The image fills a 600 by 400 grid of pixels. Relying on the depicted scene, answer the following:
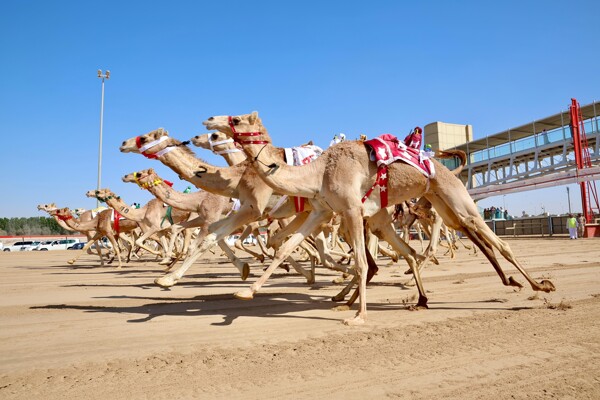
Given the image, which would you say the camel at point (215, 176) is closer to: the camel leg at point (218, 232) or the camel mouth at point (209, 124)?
the camel leg at point (218, 232)

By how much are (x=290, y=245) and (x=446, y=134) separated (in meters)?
58.1

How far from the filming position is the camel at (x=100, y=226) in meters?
20.0

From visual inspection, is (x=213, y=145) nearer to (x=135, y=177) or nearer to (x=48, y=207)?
(x=135, y=177)

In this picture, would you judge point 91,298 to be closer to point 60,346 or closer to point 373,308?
point 60,346

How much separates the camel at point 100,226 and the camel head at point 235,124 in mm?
13175

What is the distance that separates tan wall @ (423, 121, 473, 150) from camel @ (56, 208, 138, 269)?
45.5 metres

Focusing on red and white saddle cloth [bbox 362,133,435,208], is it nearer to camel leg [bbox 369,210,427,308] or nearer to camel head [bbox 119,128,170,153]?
camel leg [bbox 369,210,427,308]

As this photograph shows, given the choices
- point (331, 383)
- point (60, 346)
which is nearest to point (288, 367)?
point (331, 383)

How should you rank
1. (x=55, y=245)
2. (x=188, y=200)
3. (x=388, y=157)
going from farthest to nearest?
(x=55, y=245) < (x=188, y=200) < (x=388, y=157)

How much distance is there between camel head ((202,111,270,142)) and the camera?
23.4 ft

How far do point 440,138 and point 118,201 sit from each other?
48.0 m

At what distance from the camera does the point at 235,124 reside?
23.4ft

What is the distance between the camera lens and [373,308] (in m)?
6.84

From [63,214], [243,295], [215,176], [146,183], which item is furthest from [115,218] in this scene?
[243,295]
